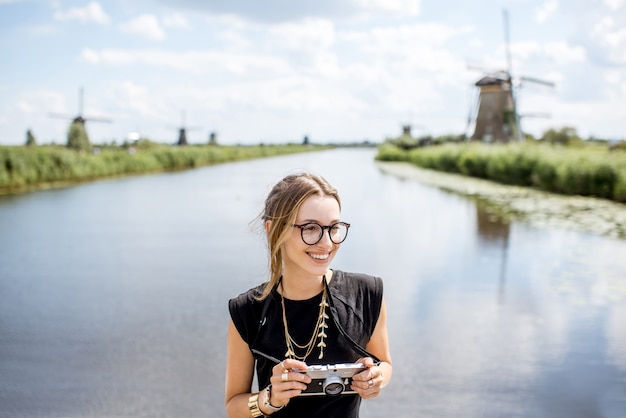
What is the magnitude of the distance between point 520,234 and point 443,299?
5121 mm

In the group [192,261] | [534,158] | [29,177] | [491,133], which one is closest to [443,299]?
[192,261]

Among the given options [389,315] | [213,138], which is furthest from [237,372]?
[213,138]

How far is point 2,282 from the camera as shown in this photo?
7629 millimetres

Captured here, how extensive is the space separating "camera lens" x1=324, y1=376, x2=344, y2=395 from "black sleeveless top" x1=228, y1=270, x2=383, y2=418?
154 millimetres

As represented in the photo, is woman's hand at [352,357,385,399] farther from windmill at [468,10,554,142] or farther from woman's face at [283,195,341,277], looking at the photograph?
windmill at [468,10,554,142]

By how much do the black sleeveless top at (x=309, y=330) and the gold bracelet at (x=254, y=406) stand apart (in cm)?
6

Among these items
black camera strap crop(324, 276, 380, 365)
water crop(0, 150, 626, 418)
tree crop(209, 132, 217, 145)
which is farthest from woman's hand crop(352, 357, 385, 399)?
tree crop(209, 132, 217, 145)

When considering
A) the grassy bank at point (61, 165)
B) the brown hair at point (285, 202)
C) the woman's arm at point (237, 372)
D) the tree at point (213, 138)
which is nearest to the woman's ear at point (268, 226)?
the brown hair at point (285, 202)

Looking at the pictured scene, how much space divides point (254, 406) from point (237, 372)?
10 cm

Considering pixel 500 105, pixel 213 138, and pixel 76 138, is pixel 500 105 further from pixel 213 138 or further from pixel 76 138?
pixel 213 138

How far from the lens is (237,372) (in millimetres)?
1605

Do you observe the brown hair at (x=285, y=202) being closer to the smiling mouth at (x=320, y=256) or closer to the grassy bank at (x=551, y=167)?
the smiling mouth at (x=320, y=256)

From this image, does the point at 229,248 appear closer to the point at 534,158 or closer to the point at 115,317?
the point at 115,317

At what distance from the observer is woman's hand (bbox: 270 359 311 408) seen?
1.38 m
